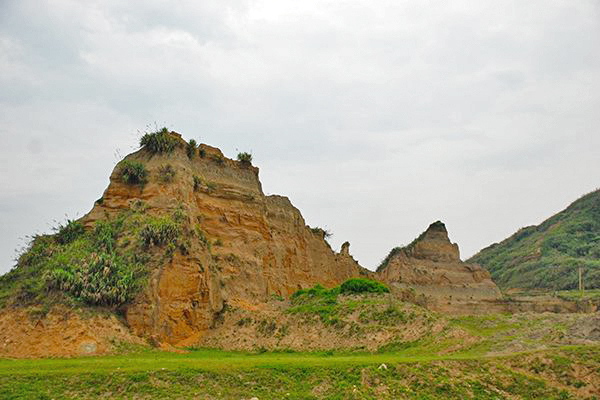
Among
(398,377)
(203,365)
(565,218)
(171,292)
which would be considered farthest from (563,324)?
(565,218)

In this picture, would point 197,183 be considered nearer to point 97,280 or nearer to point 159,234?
point 159,234

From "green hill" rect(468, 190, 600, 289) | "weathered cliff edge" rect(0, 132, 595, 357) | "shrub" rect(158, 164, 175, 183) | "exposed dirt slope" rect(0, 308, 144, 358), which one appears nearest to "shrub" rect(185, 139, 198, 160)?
"weathered cliff edge" rect(0, 132, 595, 357)

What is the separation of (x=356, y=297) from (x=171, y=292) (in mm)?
11376

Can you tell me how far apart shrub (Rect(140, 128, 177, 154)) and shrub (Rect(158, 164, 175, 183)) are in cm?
169

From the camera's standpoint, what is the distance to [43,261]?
30844 millimetres

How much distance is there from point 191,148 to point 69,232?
37.9 feet

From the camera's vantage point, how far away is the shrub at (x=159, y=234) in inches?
1224

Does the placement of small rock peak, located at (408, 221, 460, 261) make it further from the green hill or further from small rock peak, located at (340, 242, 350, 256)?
the green hill

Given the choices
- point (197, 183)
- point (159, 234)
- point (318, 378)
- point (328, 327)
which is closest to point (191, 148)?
point (197, 183)

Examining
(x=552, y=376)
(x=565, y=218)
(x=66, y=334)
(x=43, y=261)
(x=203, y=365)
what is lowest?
(x=552, y=376)

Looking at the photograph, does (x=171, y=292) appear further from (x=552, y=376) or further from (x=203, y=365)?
(x=552, y=376)

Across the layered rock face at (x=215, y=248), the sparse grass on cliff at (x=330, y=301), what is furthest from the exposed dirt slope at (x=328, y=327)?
the layered rock face at (x=215, y=248)

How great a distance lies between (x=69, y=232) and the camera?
34.0 meters

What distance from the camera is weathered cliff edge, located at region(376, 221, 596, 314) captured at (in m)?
54.8
